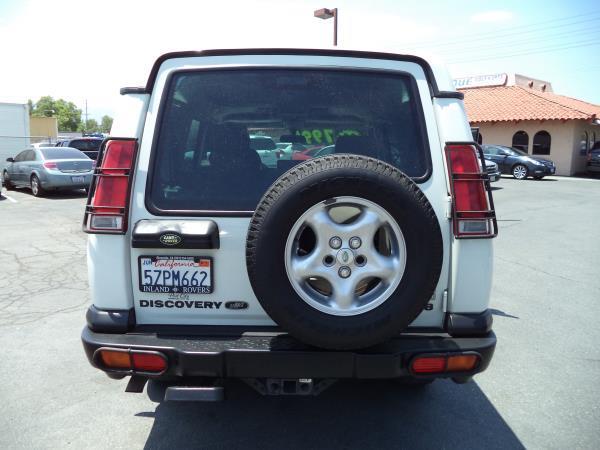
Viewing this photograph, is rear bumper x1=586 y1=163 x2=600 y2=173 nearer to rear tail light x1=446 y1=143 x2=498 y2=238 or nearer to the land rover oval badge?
rear tail light x1=446 y1=143 x2=498 y2=238

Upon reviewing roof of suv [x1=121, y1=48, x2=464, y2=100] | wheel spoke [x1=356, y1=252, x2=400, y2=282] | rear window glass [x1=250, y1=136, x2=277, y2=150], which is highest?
roof of suv [x1=121, y1=48, x2=464, y2=100]

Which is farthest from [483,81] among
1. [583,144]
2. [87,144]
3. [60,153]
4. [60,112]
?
[60,112]

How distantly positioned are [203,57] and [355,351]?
1.64 meters

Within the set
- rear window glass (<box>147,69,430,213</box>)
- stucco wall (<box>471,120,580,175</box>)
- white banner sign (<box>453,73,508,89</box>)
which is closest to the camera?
rear window glass (<box>147,69,430,213</box>)

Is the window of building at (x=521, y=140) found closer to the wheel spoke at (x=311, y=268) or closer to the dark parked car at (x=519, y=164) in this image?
the dark parked car at (x=519, y=164)

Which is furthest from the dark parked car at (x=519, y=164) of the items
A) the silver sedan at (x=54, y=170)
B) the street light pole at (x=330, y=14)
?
the silver sedan at (x=54, y=170)

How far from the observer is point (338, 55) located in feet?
8.27

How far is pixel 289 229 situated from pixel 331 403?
1.63m

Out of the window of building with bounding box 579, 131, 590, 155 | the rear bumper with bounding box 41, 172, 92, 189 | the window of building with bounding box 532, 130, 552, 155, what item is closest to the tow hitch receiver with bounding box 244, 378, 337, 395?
the rear bumper with bounding box 41, 172, 92, 189

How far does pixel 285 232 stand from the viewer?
211cm

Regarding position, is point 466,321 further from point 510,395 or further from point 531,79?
point 531,79

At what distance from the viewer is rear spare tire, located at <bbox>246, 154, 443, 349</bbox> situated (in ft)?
6.89

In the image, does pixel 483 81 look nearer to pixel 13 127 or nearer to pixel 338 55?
pixel 13 127

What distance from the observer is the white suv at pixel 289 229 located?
7.01 ft
